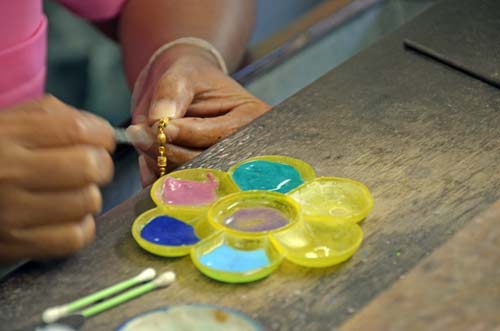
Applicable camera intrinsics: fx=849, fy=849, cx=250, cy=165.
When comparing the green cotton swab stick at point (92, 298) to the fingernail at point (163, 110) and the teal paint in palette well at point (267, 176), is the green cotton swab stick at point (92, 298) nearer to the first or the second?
the teal paint in palette well at point (267, 176)

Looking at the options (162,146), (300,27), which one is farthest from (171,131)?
(300,27)

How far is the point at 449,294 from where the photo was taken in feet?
2.01

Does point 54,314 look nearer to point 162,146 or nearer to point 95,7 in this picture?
point 162,146

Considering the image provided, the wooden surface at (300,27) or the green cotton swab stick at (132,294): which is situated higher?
the green cotton swab stick at (132,294)

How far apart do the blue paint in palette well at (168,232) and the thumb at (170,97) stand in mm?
201

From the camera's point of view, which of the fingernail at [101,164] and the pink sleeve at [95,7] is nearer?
the fingernail at [101,164]

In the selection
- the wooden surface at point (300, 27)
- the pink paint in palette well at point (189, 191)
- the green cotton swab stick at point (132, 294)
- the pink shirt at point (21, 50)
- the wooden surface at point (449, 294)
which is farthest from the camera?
the wooden surface at point (300, 27)

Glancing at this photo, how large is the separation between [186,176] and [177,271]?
14cm

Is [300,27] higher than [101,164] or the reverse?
the reverse

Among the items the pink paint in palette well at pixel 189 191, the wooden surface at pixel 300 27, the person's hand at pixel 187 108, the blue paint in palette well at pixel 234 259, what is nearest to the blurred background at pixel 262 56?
the wooden surface at pixel 300 27

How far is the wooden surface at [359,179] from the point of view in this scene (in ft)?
2.30

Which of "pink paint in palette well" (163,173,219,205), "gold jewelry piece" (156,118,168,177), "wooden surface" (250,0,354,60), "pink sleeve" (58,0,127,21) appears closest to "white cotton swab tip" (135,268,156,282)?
"pink paint in palette well" (163,173,219,205)

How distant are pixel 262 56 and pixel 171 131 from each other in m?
0.42

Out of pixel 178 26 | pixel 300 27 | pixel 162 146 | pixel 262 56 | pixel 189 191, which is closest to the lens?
pixel 189 191
